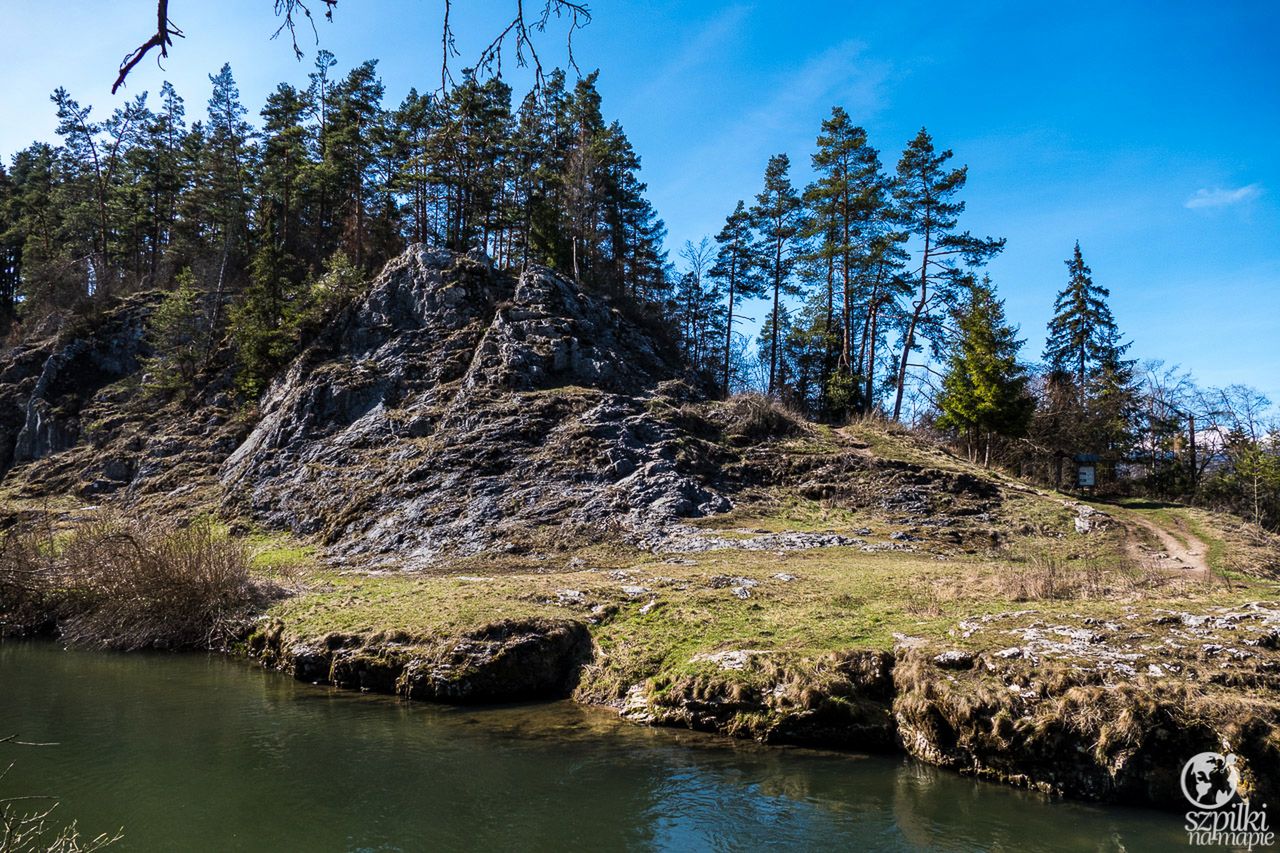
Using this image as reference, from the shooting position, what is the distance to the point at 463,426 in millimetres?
28047

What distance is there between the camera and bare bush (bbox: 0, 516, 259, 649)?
1561 cm

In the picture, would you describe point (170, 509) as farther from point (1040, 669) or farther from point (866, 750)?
point (1040, 669)

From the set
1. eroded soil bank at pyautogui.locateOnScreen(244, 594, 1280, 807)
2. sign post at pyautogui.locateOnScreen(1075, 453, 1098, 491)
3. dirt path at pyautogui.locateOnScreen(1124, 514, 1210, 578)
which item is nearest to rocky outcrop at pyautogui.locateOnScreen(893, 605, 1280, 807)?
eroded soil bank at pyautogui.locateOnScreen(244, 594, 1280, 807)

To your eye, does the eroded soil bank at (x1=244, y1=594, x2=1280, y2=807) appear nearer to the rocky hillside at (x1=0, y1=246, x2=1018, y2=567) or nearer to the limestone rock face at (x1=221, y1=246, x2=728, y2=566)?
the rocky hillside at (x1=0, y1=246, x2=1018, y2=567)

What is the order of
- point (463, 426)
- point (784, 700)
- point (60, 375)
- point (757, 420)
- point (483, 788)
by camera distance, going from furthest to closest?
point (60, 375), point (757, 420), point (463, 426), point (784, 700), point (483, 788)

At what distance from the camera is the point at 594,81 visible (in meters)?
45.2

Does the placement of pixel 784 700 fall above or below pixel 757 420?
below

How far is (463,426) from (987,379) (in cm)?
2279

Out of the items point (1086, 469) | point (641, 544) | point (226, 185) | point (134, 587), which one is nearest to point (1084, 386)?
point (1086, 469)

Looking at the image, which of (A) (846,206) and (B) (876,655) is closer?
(B) (876,655)

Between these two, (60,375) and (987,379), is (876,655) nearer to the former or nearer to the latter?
(987,379)

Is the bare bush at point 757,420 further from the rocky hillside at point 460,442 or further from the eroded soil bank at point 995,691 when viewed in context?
the eroded soil bank at point 995,691

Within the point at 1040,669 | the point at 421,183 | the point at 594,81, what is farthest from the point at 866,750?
the point at 594,81

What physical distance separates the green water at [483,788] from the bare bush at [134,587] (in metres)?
4.24
